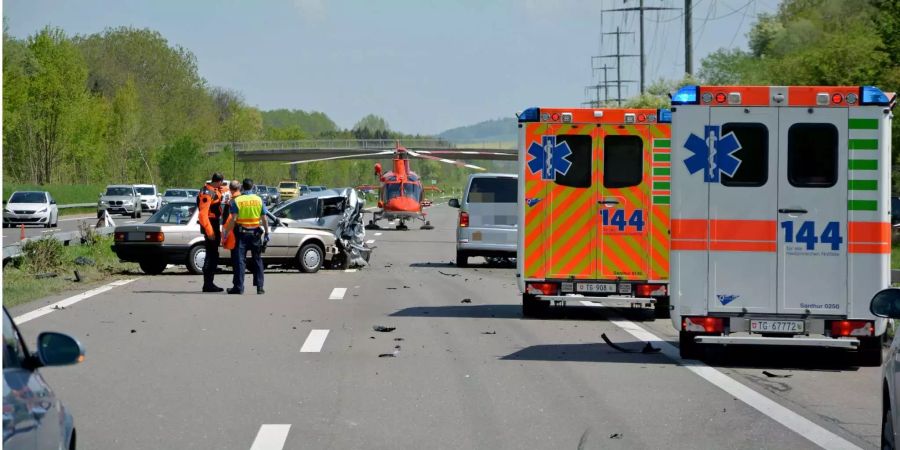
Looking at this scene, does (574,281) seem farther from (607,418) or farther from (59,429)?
(59,429)

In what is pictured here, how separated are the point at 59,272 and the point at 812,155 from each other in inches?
626

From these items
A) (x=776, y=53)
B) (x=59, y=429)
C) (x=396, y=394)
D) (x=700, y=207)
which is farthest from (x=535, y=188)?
(x=776, y=53)

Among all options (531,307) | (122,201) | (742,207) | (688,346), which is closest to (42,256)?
(531,307)

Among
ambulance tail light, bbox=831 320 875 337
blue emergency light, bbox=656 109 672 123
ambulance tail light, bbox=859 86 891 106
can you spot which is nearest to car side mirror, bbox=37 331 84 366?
ambulance tail light, bbox=831 320 875 337

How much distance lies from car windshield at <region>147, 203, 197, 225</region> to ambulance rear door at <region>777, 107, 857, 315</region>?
14.5 m

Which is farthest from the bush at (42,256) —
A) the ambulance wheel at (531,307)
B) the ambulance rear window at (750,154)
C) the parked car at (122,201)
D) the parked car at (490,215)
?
the parked car at (122,201)

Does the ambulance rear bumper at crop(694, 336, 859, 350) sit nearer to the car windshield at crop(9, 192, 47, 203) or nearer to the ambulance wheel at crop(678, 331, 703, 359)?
the ambulance wheel at crop(678, 331, 703, 359)

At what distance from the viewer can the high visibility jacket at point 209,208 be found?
846 inches

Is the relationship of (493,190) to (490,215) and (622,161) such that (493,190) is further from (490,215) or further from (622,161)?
(622,161)

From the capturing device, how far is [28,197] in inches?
2067

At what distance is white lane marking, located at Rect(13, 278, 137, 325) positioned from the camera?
16.2 metres

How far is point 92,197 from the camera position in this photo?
80.6 m

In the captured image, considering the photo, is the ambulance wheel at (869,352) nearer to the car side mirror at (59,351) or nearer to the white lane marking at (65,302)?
the car side mirror at (59,351)

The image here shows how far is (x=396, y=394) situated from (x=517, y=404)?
3.36ft
